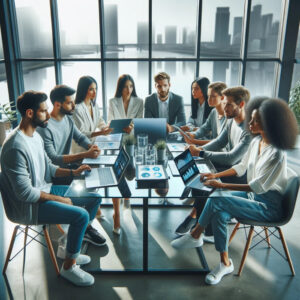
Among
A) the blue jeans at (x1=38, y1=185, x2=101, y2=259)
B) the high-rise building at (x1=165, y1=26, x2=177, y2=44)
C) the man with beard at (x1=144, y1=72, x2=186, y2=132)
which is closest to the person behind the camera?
the blue jeans at (x1=38, y1=185, x2=101, y2=259)

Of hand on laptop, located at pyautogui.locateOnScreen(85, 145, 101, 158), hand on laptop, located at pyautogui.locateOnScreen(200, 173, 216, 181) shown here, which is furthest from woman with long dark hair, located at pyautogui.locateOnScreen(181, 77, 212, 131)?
hand on laptop, located at pyautogui.locateOnScreen(200, 173, 216, 181)

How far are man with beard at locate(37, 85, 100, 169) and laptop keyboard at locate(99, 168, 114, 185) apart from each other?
0.29 metres

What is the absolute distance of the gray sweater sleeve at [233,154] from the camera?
2555 millimetres

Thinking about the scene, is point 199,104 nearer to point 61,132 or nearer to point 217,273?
point 61,132

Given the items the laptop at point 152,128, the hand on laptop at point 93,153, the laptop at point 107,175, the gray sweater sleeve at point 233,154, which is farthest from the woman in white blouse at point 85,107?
the gray sweater sleeve at point 233,154

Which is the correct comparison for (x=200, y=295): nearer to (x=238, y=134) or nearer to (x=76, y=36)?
(x=238, y=134)

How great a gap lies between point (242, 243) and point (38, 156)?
6.16ft

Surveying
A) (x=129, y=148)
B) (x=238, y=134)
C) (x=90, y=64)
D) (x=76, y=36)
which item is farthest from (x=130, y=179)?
(x=76, y=36)

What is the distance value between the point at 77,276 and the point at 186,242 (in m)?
0.94

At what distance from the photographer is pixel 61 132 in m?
2.81

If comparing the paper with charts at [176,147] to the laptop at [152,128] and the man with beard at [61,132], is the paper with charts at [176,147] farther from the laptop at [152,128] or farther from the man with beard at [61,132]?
the man with beard at [61,132]

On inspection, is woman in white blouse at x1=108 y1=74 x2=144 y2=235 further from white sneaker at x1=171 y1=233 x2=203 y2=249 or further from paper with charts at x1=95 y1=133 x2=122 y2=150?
white sneaker at x1=171 y1=233 x2=203 y2=249

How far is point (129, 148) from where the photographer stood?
2756mm

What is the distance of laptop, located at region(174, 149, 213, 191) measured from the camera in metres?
2.15
